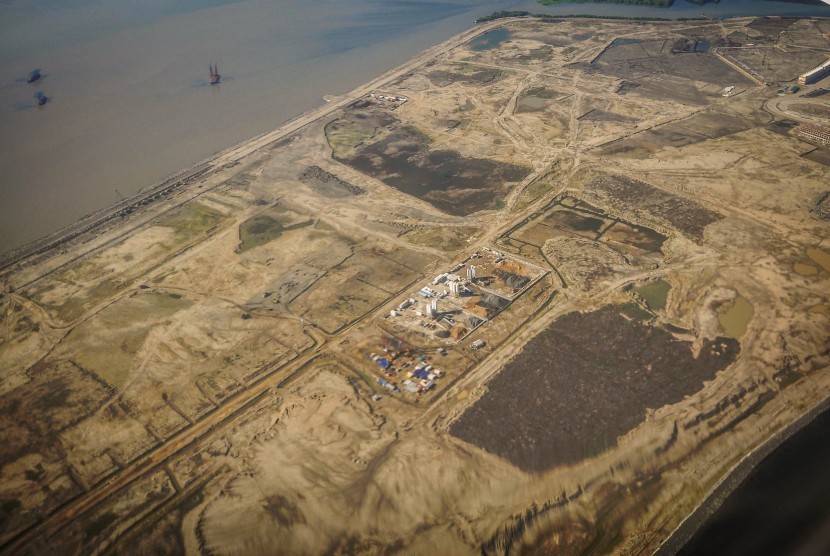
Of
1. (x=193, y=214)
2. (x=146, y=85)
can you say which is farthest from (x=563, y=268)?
(x=146, y=85)

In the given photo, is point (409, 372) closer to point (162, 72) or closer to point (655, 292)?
point (655, 292)

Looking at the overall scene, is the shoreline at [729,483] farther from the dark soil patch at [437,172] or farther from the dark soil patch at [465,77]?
the dark soil patch at [465,77]

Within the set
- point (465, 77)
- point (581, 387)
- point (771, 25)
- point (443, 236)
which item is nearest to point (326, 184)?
point (443, 236)

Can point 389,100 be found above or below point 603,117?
above

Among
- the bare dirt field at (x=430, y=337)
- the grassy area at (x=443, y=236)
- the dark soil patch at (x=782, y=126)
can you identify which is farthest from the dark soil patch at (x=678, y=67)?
the grassy area at (x=443, y=236)

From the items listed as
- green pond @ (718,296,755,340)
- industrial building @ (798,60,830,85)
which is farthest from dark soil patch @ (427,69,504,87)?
green pond @ (718,296,755,340)

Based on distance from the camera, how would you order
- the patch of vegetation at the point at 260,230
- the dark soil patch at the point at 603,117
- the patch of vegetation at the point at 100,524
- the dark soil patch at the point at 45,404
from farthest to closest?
the dark soil patch at the point at 603,117 < the patch of vegetation at the point at 260,230 < the dark soil patch at the point at 45,404 < the patch of vegetation at the point at 100,524
